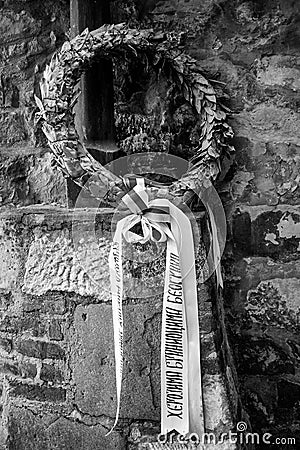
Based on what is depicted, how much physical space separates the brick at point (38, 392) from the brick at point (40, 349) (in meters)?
0.11

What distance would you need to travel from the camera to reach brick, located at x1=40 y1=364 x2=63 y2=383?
6.70ft

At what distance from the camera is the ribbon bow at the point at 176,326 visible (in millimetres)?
1844

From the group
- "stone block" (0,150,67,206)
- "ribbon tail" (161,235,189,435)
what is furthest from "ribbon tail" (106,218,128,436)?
"stone block" (0,150,67,206)

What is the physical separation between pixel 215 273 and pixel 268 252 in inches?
11.7

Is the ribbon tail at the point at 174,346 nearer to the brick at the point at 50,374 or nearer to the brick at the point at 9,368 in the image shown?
the brick at the point at 50,374

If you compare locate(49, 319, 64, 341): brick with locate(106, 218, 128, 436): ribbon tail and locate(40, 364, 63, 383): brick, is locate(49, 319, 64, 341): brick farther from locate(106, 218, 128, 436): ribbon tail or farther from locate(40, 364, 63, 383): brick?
locate(106, 218, 128, 436): ribbon tail

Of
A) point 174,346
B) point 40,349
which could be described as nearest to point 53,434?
point 40,349

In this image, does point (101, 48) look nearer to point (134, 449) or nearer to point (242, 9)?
point (242, 9)

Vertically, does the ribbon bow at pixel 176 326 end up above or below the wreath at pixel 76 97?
below

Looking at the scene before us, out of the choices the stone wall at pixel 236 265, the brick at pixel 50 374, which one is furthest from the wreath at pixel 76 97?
the brick at pixel 50 374

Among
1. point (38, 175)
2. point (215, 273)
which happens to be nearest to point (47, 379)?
point (215, 273)

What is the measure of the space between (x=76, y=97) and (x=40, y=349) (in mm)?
838

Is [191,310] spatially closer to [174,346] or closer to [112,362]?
[174,346]

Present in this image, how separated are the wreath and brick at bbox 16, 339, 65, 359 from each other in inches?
20.2
